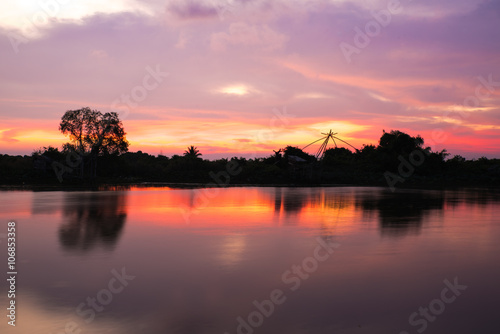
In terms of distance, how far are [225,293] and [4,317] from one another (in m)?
3.17

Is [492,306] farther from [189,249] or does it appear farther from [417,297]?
[189,249]

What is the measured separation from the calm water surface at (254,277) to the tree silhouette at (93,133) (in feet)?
111

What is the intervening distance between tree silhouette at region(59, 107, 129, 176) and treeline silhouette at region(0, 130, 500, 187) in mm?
935

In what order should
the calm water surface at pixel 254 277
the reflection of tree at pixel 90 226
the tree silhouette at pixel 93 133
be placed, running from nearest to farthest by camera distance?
1. the calm water surface at pixel 254 277
2. the reflection of tree at pixel 90 226
3. the tree silhouette at pixel 93 133

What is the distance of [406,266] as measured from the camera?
8789 millimetres

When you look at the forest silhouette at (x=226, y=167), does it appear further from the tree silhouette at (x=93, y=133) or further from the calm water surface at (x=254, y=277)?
the calm water surface at (x=254, y=277)

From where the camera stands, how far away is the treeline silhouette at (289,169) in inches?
1919

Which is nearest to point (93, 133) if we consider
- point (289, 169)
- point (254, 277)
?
point (289, 169)

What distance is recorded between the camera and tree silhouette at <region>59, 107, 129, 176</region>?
153 ft

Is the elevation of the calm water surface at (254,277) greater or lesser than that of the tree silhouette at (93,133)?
lesser

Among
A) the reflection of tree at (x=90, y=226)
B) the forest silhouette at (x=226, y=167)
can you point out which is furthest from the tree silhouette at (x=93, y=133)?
the reflection of tree at (x=90, y=226)

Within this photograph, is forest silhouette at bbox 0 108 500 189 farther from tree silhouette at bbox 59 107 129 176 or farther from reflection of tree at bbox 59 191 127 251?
reflection of tree at bbox 59 191 127 251

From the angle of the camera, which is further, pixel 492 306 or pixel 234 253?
pixel 234 253

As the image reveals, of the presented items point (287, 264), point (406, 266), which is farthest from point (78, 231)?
point (406, 266)
